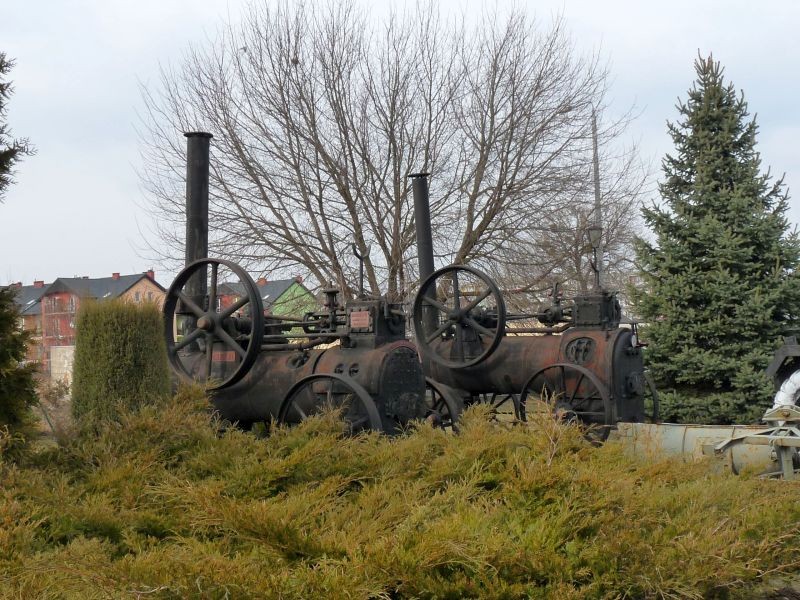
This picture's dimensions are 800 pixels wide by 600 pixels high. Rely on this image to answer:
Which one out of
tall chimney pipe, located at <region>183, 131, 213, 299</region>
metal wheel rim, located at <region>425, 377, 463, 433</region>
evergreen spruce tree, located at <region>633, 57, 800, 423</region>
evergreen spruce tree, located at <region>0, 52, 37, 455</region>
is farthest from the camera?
evergreen spruce tree, located at <region>633, 57, 800, 423</region>

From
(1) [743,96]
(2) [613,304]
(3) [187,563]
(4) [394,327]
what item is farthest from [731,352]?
(3) [187,563]

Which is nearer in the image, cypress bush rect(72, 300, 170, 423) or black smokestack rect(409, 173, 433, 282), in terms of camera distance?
cypress bush rect(72, 300, 170, 423)

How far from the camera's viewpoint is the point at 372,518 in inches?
161

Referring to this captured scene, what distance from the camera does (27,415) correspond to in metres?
4.84

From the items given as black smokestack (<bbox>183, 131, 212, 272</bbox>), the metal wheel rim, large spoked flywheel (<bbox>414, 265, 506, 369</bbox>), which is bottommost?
the metal wheel rim

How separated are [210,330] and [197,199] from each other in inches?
75.8

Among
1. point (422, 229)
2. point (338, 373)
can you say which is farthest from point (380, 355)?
point (422, 229)

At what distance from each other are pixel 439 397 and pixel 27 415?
6069 mm

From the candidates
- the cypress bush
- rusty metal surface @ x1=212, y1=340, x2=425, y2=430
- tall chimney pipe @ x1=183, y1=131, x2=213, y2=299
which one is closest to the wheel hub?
rusty metal surface @ x1=212, y1=340, x2=425, y2=430

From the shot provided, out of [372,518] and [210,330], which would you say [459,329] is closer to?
[210,330]

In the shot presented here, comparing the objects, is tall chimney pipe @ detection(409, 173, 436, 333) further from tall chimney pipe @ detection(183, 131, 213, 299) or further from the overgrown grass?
the overgrown grass

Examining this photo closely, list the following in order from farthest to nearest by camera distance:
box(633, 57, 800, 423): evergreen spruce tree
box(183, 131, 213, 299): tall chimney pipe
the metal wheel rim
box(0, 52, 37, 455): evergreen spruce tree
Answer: box(633, 57, 800, 423): evergreen spruce tree → the metal wheel rim → box(183, 131, 213, 299): tall chimney pipe → box(0, 52, 37, 455): evergreen spruce tree

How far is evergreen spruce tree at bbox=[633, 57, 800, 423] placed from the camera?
1134cm

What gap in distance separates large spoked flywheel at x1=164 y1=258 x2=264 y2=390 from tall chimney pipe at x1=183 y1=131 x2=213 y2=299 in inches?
26.0
